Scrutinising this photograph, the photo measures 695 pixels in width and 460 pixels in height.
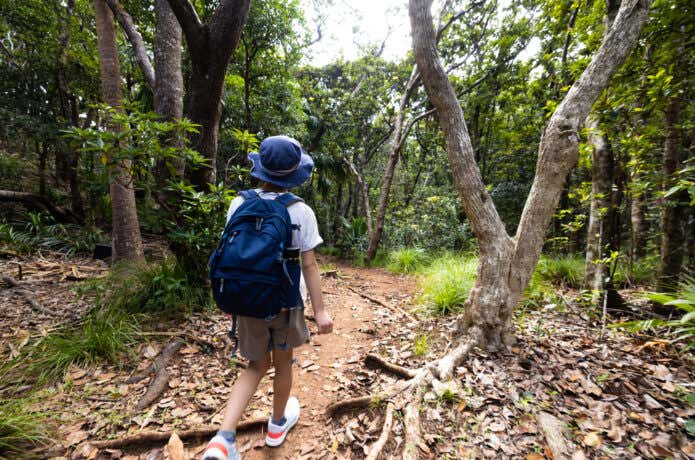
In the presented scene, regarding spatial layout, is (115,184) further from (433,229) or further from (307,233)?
(433,229)

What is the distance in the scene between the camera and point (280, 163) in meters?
1.63

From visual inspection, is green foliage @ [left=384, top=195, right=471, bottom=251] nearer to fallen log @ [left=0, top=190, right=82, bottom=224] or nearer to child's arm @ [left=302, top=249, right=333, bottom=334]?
child's arm @ [left=302, top=249, right=333, bottom=334]

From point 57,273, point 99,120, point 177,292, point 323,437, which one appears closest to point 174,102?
point 177,292

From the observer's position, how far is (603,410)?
1939 millimetres

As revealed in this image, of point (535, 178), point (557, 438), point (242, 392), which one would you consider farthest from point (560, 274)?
point (242, 392)

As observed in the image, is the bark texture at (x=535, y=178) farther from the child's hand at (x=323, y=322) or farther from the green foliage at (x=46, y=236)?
the green foliage at (x=46, y=236)

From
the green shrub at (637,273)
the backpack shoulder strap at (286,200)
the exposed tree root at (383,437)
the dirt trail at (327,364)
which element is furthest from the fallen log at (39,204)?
the green shrub at (637,273)

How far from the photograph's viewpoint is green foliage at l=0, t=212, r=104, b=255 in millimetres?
5344

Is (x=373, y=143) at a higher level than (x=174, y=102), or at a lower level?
higher

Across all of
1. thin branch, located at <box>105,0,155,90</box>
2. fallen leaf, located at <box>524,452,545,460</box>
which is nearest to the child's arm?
fallen leaf, located at <box>524,452,545,460</box>

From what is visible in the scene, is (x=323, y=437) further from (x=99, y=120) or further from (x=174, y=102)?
(x=99, y=120)

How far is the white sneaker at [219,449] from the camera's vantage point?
59.7 inches

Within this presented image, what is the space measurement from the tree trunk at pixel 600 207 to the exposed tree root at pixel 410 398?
2.44 m

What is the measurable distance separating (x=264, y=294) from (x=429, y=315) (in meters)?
3.23
